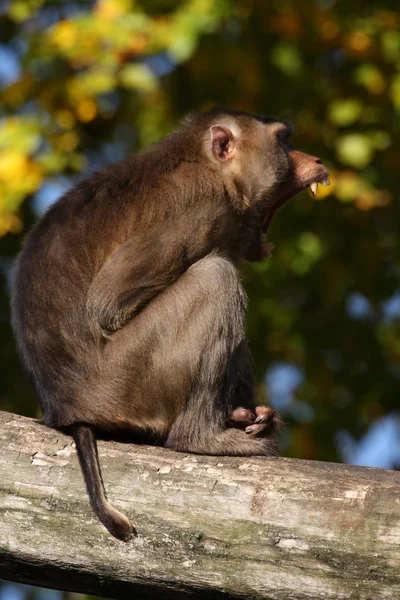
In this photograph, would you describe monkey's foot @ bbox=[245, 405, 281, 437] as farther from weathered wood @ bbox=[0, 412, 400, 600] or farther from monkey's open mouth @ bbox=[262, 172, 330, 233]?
monkey's open mouth @ bbox=[262, 172, 330, 233]

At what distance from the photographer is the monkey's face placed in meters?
5.95

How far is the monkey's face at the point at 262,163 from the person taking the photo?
5.95m

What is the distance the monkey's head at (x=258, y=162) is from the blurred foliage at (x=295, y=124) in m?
1.72

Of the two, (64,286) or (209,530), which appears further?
(64,286)

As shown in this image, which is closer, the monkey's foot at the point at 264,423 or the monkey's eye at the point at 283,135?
the monkey's foot at the point at 264,423

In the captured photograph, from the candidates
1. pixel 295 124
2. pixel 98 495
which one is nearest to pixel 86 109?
pixel 295 124

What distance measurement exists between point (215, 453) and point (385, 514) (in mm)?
1110

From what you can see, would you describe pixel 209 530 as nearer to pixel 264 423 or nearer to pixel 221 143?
pixel 264 423

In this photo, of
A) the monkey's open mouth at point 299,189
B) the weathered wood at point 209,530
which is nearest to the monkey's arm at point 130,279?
the weathered wood at point 209,530

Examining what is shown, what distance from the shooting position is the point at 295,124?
7926 mm

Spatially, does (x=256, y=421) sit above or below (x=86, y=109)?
below

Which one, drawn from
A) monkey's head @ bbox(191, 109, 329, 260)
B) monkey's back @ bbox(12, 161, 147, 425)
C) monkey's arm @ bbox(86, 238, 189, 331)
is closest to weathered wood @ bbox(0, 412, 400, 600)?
monkey's back @ bbox(12, 161, 147, 425)

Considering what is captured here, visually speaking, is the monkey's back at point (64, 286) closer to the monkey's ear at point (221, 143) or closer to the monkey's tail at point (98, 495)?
the monkey's tail at point (98, 495)

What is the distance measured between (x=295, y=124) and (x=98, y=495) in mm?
4344
